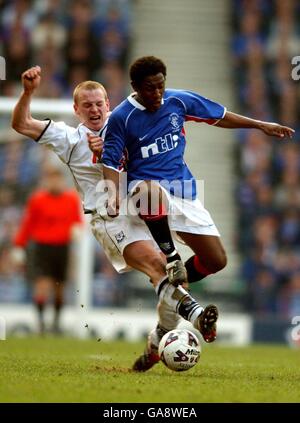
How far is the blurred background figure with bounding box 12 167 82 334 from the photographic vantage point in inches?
509

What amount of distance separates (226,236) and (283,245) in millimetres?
1327

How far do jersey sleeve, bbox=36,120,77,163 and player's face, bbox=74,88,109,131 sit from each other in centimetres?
15

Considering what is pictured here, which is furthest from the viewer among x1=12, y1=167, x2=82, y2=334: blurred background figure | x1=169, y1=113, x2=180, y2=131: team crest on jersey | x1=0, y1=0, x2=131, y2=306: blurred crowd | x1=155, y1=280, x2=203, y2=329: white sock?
x1=0, y1=0, x2=131, y2=306: blurred crowd

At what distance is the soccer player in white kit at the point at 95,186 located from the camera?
705 centimetres

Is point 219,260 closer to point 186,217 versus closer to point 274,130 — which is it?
point 186,217

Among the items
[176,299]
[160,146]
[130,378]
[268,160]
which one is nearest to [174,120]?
[160,146]

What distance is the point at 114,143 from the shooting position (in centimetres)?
695

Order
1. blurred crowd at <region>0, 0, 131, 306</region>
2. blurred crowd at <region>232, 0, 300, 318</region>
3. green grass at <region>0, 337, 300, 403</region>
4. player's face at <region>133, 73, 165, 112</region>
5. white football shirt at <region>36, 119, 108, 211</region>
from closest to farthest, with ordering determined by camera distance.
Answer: green grass at <region>0, 337, 300, 403</region> < player's face at <region>133, 73, 165, 112</region> < white football shirt at <region>36, 119, 108, 211</region> < blurred crowd at <region>232, 0, 300, 318</region> < blurred crowd at <region>0, 0, 131, 306</region>

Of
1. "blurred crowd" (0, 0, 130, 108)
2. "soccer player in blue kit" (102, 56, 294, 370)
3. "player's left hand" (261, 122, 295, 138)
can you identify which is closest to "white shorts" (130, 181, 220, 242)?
"soccer player in blue kit" (102, 56, 294, 370)

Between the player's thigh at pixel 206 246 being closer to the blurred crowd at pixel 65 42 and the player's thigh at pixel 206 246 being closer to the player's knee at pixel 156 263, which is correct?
the player's knee at pixel 156 263

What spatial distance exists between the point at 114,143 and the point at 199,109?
745 millimetres

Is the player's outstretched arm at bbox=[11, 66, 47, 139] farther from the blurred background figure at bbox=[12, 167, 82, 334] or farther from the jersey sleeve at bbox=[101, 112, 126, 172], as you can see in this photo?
the blurred background figure at bbox=[12, 167, 82, 334]
